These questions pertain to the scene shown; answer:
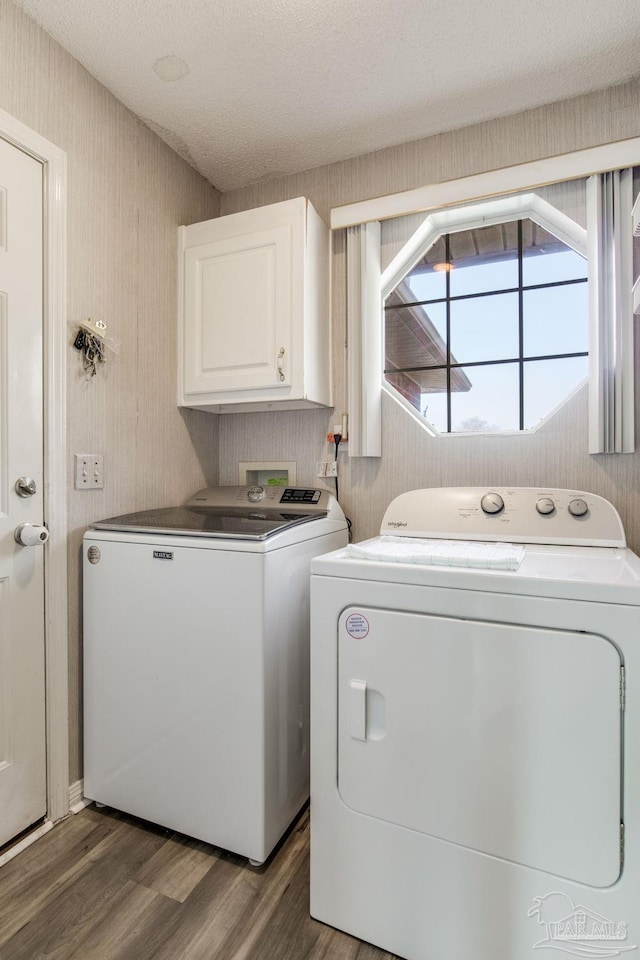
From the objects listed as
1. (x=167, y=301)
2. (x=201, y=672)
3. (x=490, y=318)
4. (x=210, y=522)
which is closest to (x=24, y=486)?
(x=210, y=522)

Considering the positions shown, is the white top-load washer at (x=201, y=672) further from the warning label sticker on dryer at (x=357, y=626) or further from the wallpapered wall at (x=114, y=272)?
the warning label sticker on dryer at (x=357, y=626)

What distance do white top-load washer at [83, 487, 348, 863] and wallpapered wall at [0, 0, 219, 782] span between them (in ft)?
0.52

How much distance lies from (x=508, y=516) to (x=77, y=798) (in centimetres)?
177

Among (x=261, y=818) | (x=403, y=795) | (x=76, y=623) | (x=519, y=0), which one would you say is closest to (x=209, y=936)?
(x=261, y=818)

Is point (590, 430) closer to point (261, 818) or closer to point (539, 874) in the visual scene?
point (539, 874)

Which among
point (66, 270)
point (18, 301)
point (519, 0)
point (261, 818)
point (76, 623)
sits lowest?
point (261, 818)

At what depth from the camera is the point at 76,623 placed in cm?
172

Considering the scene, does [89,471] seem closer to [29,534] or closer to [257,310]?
[29,534]

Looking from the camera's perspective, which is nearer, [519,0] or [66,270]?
[519,0]

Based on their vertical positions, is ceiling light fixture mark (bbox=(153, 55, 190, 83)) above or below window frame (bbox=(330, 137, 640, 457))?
above

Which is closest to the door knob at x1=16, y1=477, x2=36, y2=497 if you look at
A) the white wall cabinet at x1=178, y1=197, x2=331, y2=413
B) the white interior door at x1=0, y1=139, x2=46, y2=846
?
the white interior door at x1=0, y1=139, x2=46, y2=846

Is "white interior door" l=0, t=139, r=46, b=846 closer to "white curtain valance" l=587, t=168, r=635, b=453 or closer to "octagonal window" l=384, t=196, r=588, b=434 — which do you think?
"octagonal window" l=384, t=196, r=588, b=434

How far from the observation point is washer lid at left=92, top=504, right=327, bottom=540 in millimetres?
1477

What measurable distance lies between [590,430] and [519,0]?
1.34m
